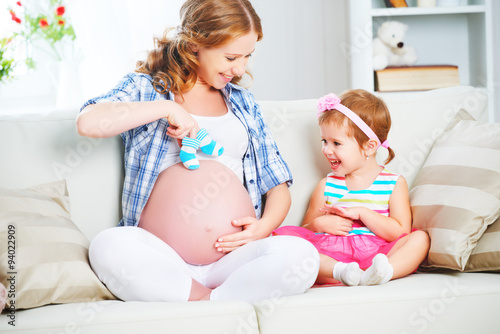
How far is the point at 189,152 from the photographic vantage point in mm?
1398

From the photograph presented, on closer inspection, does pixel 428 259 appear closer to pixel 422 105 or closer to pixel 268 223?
pixel 268 223

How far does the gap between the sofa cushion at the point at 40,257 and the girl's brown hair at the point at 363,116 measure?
0.76 m

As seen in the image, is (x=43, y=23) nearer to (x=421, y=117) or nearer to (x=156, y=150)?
(x=156, y=150)

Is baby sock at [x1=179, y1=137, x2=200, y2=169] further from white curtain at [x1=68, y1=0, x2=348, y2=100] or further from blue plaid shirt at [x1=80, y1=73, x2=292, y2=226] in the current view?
white curtain at [x1=68, y1=0, x2=348, y2=100]

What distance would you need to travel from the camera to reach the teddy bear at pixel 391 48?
2.64m

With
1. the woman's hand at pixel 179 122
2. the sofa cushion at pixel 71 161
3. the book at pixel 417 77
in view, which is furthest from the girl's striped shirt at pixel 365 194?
the book at pixel 417 77

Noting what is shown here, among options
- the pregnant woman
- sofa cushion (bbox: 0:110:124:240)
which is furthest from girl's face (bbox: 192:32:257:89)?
sofa cushion (bbox: 0:110:124:240)

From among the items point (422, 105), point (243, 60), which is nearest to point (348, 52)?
point (422, 105)

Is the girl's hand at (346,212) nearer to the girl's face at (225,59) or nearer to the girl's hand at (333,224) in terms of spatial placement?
the girl's hand at (333,224)

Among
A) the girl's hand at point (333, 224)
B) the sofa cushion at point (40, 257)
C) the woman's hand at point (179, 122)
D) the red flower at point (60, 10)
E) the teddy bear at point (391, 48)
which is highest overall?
the red flower at point (60, 10)

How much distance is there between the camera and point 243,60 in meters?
1.49

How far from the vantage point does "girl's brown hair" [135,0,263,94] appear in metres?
1.45

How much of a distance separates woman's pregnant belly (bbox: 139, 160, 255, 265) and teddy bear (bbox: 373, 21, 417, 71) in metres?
1.45

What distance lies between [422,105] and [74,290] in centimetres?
115
